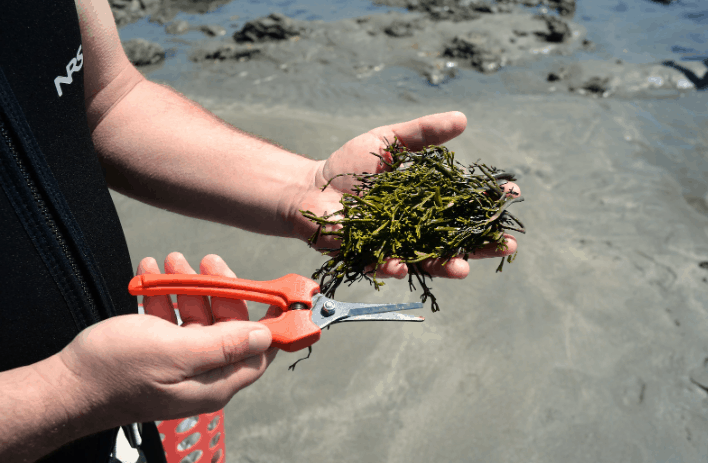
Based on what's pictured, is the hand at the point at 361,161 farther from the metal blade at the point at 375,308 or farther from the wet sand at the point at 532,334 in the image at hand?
the wet sand at the point at 532,334

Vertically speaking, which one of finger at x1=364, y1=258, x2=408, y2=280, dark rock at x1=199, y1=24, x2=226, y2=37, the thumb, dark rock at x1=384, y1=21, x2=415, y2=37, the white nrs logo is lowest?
dark rock at x1=384, y1=21, x2=415, y2=37

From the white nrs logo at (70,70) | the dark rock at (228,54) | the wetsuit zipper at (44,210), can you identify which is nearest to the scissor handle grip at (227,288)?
the wetsuit zipper at (44,210)

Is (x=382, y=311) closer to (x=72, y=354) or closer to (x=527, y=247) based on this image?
(x=72, y=354)

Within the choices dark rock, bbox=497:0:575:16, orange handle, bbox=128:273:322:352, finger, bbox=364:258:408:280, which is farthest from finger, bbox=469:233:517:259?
dark rock, bbox=497:0:575:16

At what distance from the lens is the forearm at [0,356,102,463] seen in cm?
133

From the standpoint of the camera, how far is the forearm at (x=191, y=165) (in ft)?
7.31

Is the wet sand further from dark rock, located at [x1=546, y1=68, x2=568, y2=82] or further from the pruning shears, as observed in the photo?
the pruning shears

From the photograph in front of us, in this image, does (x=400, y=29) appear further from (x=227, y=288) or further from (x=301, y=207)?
(x=227, y=288)

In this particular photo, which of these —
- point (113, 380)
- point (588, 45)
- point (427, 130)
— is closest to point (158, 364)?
point (113, 380)

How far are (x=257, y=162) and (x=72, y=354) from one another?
1.24 meters

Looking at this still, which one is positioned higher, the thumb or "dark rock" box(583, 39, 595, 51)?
the thumb

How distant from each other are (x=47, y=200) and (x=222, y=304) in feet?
2.16

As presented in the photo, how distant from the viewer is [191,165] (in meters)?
2.28

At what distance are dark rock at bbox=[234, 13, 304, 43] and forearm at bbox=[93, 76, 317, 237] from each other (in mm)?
7084
